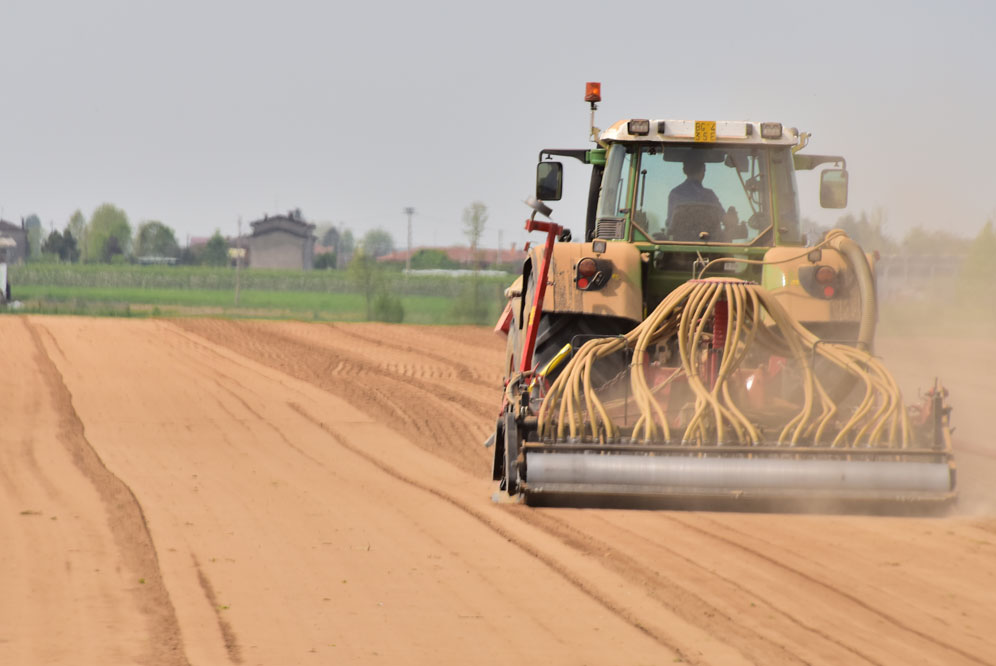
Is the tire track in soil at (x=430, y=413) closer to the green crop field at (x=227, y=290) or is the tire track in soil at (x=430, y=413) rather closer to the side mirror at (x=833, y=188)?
the side mirror at (x=833, y=188)

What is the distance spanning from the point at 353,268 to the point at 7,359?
66.3ft

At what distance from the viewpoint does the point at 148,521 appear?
22.1 ft

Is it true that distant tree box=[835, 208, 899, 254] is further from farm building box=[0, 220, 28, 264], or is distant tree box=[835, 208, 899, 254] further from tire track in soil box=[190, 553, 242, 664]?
farm building box=[0, 220, 28, 264]

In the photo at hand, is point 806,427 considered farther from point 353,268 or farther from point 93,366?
point 353,268

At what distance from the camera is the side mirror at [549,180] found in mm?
8453

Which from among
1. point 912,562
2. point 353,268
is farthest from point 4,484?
point 353,268

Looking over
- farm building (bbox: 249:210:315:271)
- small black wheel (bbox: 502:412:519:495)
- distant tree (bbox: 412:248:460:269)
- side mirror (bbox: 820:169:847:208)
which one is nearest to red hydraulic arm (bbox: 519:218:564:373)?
small black wheel (bbox: 502:412:519:495)

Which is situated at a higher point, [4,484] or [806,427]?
[806,427]

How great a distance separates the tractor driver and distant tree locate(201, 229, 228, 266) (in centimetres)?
7821

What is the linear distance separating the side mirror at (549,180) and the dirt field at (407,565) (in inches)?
81.2

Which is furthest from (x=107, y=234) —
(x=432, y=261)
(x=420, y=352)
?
(x=420, y=352)

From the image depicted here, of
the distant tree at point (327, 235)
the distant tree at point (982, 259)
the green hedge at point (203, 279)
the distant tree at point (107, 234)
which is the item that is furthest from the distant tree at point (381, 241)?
the distant tree at point (982, 259)

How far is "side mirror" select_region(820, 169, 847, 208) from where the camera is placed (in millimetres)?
8297

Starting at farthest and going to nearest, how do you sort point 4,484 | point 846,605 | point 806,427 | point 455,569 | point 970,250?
point 970,250 < point 4,484 < point 806,427 < point 455,569 < point 846,605
